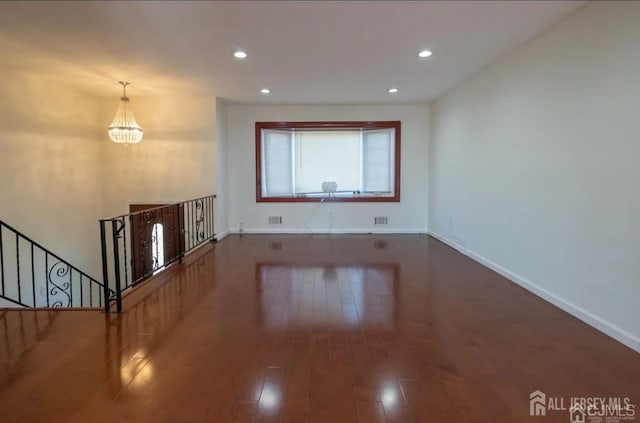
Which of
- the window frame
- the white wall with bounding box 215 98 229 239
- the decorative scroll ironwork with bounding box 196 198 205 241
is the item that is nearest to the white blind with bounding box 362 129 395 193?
the window frame

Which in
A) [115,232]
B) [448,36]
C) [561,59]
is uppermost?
[448,36]

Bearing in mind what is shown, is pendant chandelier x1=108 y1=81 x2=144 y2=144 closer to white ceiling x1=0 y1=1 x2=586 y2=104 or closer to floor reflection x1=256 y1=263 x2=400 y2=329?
white ceiling x1=0 y1=1 x2=586 y2=104

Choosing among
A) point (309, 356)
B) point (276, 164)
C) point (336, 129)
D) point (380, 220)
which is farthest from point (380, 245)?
point (309, 356)

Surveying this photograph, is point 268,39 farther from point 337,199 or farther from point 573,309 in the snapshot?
point 337,199

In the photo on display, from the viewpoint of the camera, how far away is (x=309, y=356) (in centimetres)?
241

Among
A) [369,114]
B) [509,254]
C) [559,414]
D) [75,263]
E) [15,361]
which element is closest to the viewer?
[559,414]

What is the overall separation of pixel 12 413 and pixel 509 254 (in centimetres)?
432

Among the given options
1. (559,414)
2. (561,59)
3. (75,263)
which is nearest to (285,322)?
(559,414)

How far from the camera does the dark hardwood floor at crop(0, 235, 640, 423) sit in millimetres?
1892

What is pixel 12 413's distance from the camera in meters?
1.84

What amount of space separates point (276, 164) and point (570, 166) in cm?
508

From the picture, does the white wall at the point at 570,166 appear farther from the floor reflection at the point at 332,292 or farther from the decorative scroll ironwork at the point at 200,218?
the decorative scroll ironwork at the point at 200,218

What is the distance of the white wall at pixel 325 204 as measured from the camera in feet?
22.9

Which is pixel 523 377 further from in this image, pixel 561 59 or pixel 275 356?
pixel 561 59
